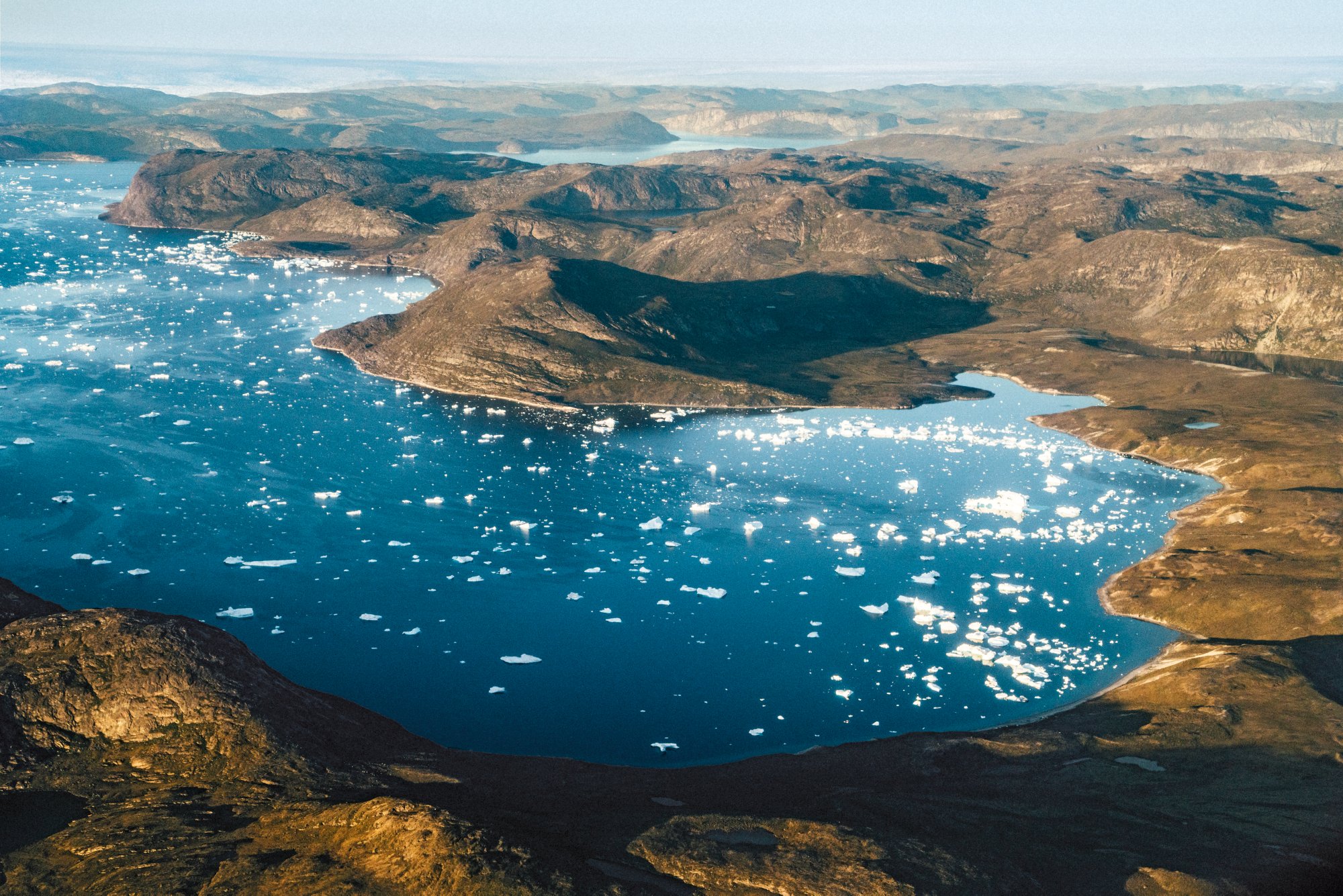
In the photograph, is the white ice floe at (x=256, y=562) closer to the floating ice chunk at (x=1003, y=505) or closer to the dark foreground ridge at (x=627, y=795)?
the dark foreground ridge at (x=627, y=795)

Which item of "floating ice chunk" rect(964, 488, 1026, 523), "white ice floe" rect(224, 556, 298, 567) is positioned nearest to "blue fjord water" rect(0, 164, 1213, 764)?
"white ice floe" rect(224, 556, 298, 567)

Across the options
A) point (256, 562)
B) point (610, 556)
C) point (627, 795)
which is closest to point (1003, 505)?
point (610, 556)

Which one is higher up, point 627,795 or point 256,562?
point 627,795

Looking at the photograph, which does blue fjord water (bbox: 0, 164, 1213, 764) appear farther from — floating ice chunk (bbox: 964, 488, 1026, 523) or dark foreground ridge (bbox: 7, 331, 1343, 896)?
dark foreground ridge (bbox: 7, 331, 1343, 896)

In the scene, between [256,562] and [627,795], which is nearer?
[627,795]

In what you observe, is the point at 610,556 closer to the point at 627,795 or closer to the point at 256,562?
the point at 256,562

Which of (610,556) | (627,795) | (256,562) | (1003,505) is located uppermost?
(1003,505)

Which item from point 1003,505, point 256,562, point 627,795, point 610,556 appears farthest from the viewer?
point 1003,505

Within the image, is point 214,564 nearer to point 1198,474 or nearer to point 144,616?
point 144,616

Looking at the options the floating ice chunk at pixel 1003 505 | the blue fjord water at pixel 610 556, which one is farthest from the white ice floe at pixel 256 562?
the floating ice chunk at pixel 1003 505

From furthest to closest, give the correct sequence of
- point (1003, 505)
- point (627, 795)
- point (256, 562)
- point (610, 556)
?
point (1003, 505) < point (610, 556) < point (256, 562) < point (627, 795)
